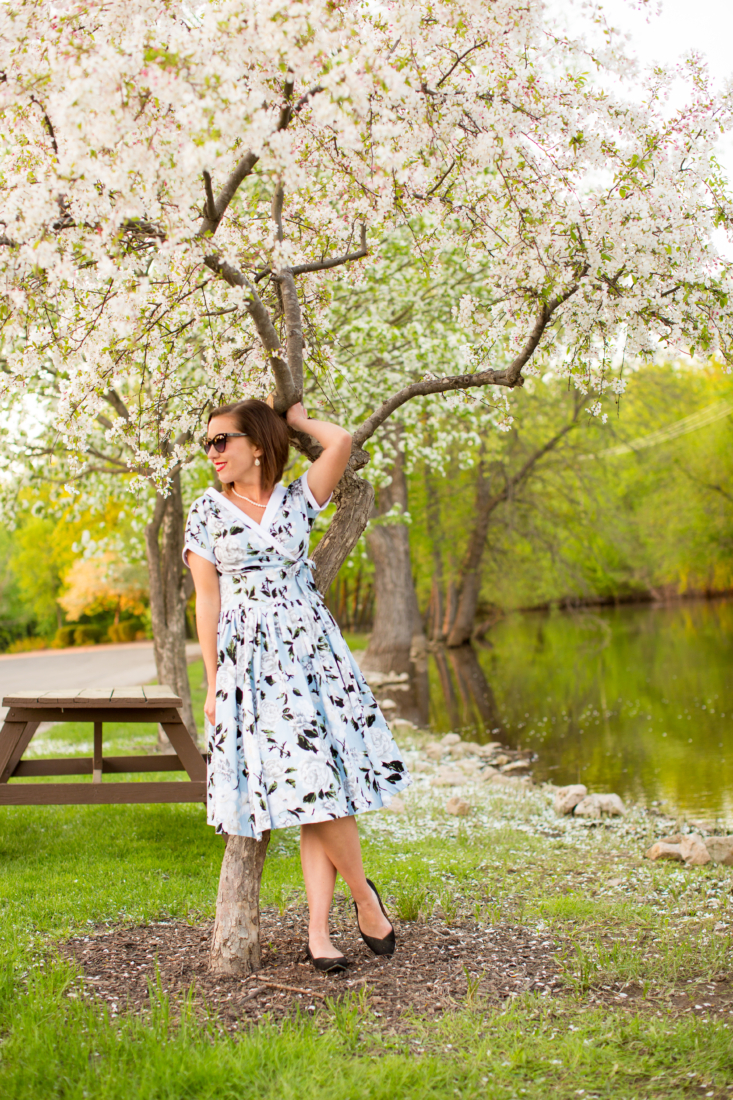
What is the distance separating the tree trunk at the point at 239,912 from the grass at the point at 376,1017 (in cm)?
41

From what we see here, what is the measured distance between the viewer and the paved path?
17281 millimetres

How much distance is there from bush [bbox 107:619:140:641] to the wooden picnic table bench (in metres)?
34.2

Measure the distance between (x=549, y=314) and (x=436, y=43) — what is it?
1.27 metres

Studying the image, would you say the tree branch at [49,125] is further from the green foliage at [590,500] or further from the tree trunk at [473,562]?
the tree trunk at [473,562]

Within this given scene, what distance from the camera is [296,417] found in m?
3.99

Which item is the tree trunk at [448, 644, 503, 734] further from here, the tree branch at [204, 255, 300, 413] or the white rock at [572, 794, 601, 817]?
the tree branch at [204, 255, 300, 413]

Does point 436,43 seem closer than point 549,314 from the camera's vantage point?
Yes

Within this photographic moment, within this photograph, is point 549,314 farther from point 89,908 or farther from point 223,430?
point 89,908

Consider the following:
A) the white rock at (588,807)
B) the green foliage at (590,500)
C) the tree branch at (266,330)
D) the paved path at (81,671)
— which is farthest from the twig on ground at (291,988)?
the paved path at (81,671)

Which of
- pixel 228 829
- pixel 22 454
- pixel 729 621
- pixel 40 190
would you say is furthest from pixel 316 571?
pixel 729 621

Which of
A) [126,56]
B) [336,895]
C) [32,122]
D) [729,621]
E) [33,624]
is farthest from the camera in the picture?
[33,624]

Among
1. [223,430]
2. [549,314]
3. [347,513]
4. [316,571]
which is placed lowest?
[316,571]

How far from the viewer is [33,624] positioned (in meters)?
48.0

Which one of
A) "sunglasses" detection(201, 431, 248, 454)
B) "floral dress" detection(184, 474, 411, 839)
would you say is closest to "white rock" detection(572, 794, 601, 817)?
"floral dress" detection(184, 474, 411, 839)
